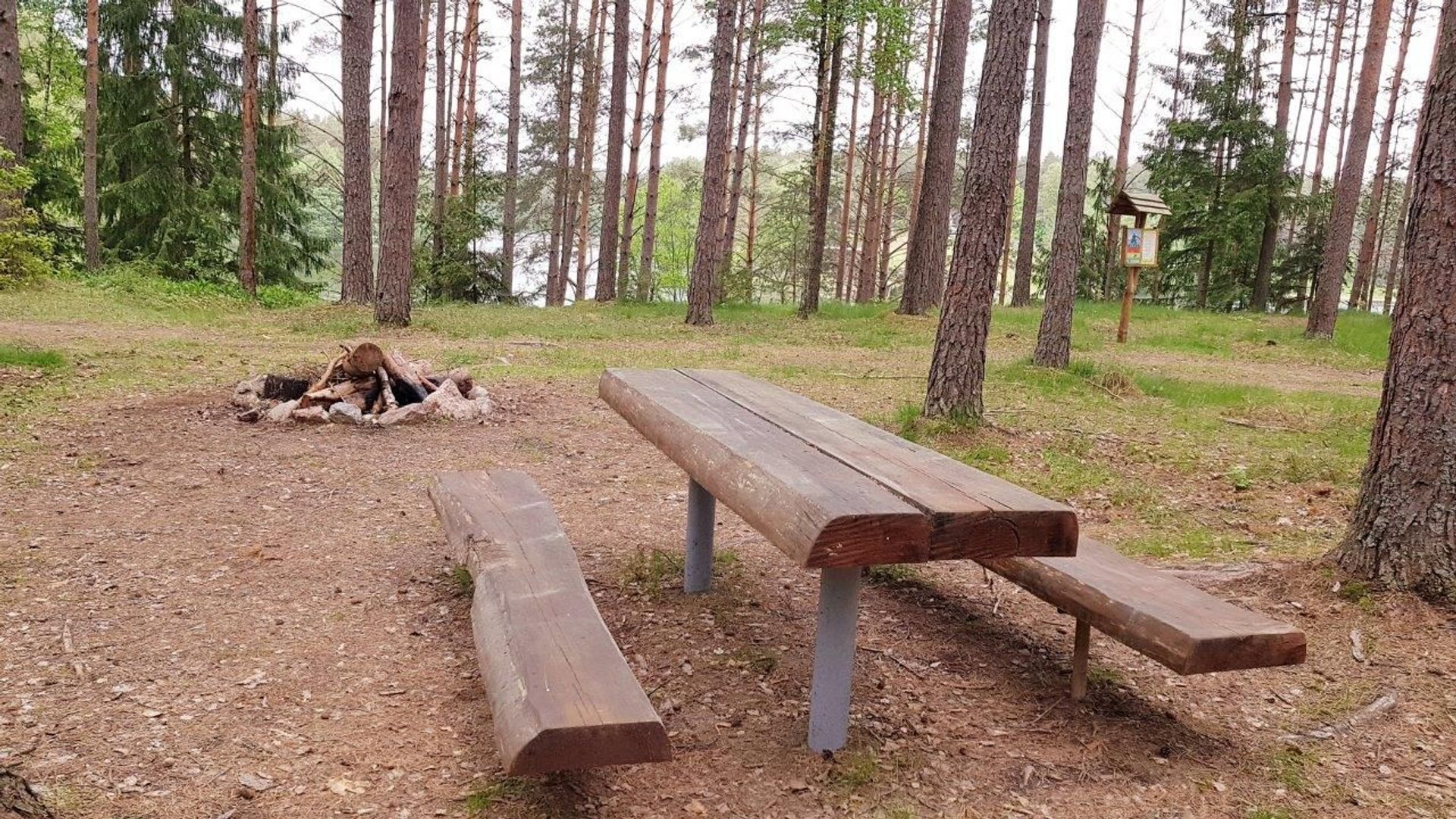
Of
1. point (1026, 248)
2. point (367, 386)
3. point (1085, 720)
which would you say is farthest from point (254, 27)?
point (1085, 720)

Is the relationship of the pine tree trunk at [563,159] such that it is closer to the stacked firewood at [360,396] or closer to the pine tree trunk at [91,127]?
the pine tree trunk at [91,127]

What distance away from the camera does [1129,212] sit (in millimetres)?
12961

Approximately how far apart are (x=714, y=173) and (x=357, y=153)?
5824 millimetres

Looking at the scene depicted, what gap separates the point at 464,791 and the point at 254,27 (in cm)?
1634

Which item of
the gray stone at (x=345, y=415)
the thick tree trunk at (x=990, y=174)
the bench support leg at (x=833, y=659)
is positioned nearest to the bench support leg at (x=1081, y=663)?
the bench support leg at (x=833, y=659)

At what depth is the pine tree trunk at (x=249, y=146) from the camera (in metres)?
15.0

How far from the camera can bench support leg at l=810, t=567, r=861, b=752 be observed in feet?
8.54

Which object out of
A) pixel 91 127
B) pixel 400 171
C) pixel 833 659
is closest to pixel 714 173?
pixel 400 171

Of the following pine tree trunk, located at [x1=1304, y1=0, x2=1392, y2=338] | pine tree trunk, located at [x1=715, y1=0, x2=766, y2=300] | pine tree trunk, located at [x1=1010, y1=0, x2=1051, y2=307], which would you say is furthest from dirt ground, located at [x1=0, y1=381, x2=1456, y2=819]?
pine tree trunk, located at [x1=1010, y1=0, x2=1051, y2=307]

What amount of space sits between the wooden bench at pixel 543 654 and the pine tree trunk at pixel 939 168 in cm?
1299

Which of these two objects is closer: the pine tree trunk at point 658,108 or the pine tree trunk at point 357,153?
the pine tree trunk at point 357,153

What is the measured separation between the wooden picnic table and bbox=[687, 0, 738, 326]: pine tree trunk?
416 inches

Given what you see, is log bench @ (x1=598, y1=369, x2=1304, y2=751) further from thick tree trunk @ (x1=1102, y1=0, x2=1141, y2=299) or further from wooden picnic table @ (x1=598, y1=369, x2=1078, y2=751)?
thick tree trunk @ (x1=1102, y1=0, x2=1141, y2=299)

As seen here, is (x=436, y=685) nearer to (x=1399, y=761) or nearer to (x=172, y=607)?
(x=172, y=607)
